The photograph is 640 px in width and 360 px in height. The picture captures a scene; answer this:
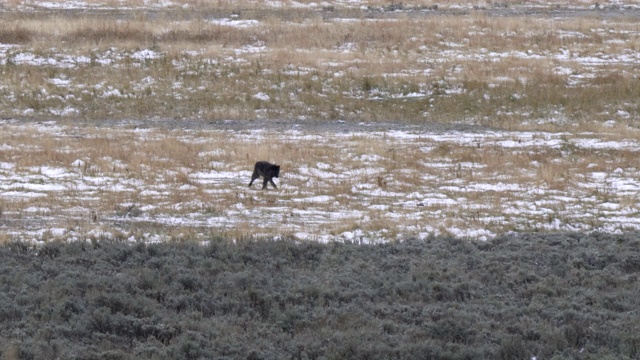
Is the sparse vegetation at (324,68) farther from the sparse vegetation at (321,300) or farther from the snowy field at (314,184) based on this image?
the sparse vegetation at (321,300)

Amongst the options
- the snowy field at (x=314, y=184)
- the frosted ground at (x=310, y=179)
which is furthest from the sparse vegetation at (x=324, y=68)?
the snowy field at (x=314, y=184)

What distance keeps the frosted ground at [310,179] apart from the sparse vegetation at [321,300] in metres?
1.44

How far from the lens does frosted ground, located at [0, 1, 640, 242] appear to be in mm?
14023

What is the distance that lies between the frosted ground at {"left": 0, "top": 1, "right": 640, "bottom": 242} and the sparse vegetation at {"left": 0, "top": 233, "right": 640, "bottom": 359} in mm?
1437

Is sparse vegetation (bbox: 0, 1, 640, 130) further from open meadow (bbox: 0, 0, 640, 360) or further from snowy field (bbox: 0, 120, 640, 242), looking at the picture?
snowy field (bbox: 0, 120, 640, 242)

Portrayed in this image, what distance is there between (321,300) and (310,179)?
856 cm

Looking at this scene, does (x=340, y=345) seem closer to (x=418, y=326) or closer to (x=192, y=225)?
(x=418, y=326)

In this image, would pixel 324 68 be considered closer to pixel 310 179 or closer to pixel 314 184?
pixel 310 179

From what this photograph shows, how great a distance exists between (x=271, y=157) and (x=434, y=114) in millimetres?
8542

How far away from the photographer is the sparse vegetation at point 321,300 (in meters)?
8.52

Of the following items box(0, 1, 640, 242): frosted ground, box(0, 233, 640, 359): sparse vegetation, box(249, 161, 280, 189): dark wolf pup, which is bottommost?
box(0, 1, 640, 242): frosted ground

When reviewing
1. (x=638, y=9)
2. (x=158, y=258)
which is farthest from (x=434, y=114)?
(x=638, y=9)

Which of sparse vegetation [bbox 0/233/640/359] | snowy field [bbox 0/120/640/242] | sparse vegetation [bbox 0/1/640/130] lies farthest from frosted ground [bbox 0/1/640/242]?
sparse vegetation [bbox 0/233/640/359]

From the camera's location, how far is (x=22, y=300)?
9555 millimetres
